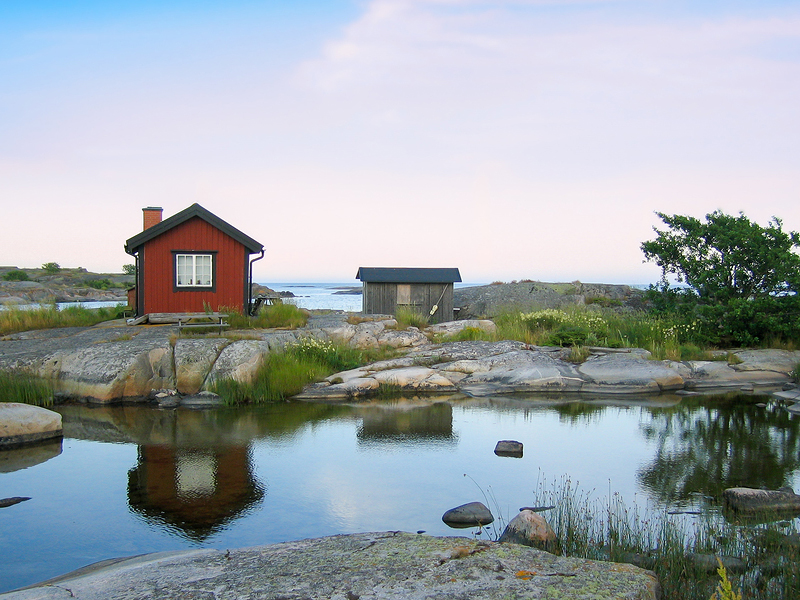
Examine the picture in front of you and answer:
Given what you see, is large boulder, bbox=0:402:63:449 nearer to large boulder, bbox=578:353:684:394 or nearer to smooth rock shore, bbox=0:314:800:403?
smooth rock shore, bbox=0:314:800:403

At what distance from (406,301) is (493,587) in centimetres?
2032

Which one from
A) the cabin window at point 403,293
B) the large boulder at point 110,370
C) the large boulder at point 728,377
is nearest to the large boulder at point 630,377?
the large boulder at point 728,377

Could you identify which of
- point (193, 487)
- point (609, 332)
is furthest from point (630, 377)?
point (193, 487)

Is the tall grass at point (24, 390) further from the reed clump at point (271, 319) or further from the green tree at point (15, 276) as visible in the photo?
the green tree at point (15, 276)

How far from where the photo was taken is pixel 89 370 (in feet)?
43.0

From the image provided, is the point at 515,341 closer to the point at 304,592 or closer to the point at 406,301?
the point at 406,301

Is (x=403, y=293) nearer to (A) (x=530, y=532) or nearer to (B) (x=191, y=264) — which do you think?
(B) (x=191, y=264)

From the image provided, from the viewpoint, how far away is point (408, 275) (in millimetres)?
24281

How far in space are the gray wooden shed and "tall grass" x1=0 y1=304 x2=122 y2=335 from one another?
9.43 meters

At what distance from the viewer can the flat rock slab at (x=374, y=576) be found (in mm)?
3867

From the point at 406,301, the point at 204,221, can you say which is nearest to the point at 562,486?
the point at 204,221

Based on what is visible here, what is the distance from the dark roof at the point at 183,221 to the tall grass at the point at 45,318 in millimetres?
2442

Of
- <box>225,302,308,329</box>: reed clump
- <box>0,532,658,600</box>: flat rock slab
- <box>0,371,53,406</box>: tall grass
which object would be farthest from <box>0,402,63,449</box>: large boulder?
<box>225,302,308,329</box>: reed clump

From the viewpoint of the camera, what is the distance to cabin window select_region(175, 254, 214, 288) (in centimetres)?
1917
